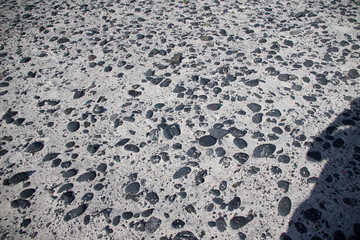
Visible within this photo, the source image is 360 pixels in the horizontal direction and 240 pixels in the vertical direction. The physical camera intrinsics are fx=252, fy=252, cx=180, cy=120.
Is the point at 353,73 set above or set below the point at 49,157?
above

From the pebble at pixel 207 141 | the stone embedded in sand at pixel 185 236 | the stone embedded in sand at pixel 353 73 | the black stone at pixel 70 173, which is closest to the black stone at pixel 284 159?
the pebble at pixel 207 141

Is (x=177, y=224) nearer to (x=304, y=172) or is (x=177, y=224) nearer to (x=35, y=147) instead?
(x=304, y=172)

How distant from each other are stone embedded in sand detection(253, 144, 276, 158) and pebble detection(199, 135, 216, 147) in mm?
392

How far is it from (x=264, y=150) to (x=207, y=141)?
523 millimetres

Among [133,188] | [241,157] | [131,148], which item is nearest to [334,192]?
[241,157]

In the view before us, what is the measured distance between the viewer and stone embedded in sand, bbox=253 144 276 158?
7.45 ft

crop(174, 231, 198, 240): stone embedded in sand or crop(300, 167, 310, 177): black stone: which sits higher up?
crop(300, 167, 310, 177): black stone

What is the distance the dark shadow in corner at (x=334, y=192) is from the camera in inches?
69.9

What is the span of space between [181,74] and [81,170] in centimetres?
165

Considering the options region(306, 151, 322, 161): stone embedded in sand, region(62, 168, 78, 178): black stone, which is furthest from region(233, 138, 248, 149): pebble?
region(62, 168, 78, 178): black stone

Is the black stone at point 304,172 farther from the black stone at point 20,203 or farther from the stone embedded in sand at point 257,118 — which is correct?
the black stone at point 20,203

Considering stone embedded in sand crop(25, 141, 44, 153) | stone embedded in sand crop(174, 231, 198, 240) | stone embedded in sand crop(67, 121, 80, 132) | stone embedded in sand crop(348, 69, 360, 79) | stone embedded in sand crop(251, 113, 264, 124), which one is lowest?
stone embedded in sand crop(174, 231, 198, 240)

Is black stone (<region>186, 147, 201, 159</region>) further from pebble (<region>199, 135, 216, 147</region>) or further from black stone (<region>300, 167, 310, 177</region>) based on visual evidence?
black stone (<region>300, 167, 310, 177</region>)

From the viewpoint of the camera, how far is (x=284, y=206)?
191cm
